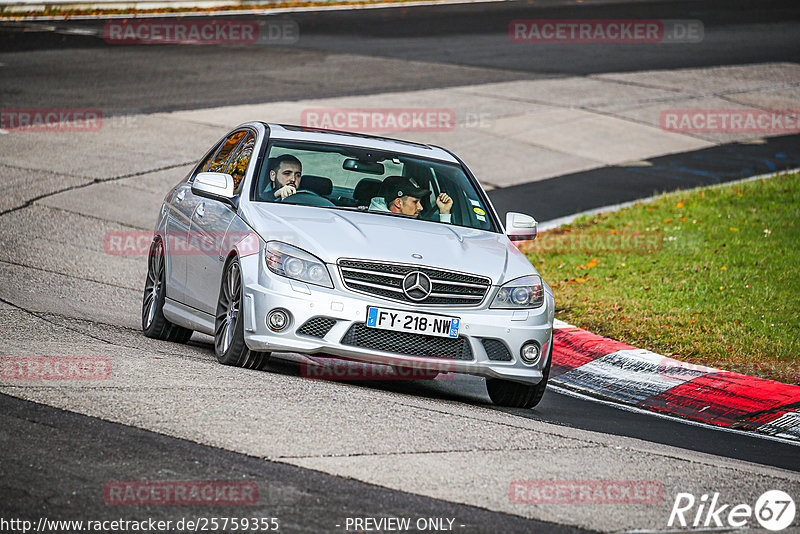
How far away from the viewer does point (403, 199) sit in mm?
8852

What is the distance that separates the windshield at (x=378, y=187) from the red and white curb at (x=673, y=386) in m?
1.67

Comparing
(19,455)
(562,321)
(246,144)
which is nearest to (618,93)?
(562,321)

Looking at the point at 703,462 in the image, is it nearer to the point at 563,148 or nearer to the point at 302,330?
the point at 302,330

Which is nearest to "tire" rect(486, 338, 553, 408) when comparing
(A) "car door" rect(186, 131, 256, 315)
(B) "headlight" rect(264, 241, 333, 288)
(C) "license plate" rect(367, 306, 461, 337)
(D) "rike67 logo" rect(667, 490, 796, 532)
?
(C) "license plate" rect(367, 306, 461, 337)

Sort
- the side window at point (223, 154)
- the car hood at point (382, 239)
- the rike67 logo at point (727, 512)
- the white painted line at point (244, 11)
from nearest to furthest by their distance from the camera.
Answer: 1. the rike67 logo at point (727, 512)
2. the car hood at point (382, 239)
3. the side window at point (223, 154)
4. the white painted line at point (244, 11)

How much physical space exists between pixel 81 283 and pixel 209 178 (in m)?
3.57

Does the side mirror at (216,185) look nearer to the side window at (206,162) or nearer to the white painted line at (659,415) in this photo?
the side window at (206,162)

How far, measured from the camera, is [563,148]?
66.4ft

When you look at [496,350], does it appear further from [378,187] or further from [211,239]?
[211,239]

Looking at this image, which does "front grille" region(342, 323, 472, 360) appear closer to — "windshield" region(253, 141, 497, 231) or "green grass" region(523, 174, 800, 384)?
"windshield" region(253, 141, 497, 231)

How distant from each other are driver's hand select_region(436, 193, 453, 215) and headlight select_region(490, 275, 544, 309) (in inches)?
41.8

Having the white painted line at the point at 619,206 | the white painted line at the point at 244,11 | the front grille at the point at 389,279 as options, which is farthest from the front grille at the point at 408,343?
the white painted line at the point at 244,11

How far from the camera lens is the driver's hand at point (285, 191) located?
8637 millimetres

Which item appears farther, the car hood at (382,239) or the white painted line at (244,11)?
the white painted line at (244,11)
